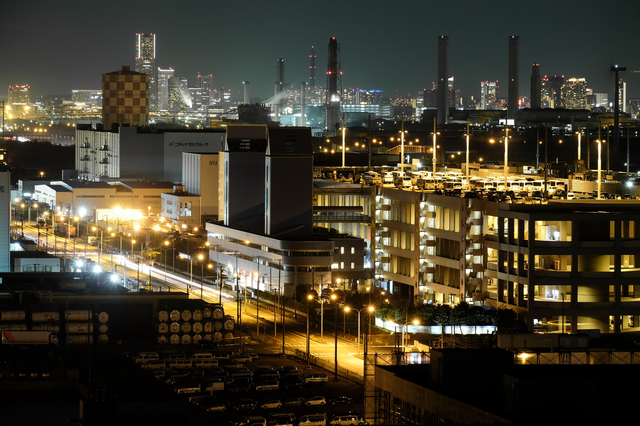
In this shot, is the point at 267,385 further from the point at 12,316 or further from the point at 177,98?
the point at 177,98

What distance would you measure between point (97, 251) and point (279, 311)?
13.8 m

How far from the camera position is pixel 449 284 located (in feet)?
107

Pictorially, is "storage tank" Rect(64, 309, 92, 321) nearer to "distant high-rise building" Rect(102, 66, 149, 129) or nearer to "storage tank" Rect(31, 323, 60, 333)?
"storage tank" Rect(31, 323, 60, 333)

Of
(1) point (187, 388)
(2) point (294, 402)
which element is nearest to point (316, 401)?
(2) point (294, 402)

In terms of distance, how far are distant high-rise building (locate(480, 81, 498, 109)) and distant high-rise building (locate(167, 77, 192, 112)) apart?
32.5 m

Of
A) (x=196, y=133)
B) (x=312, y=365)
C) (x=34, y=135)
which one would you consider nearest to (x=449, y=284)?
(x=312, y=365)

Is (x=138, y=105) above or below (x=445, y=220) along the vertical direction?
above

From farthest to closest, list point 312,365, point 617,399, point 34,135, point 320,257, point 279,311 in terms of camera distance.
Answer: point 34,135
point 320,257
point 279,311
point 312,365
point 617,399

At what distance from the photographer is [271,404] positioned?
21.6m

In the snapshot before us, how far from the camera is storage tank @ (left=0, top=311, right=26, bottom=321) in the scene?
91.4 ft

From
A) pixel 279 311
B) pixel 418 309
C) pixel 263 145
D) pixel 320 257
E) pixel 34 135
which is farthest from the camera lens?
pixel 34 135

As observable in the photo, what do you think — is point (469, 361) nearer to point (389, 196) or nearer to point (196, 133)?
point (389, 196)

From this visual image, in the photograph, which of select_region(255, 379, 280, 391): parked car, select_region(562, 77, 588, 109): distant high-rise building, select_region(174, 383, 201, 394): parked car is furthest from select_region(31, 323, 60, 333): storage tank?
select_region(562, 77, 588, 109): distant high-rise building

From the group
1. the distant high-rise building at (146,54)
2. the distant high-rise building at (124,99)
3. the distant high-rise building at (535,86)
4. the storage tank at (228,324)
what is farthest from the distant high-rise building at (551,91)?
the storage tank at (228,324)
